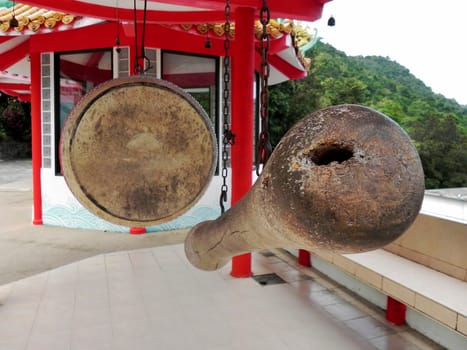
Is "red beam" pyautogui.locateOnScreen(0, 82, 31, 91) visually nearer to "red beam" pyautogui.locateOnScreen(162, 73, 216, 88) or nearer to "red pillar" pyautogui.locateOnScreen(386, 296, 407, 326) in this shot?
"red beam" pyautogui.locateOnScreen(162, 73, 216, 88)

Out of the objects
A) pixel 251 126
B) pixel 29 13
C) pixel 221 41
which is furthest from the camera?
pixel 221 41

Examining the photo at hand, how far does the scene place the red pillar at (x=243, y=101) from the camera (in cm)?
402

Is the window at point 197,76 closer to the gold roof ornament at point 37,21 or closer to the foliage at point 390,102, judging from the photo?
the gold roof ornament at point 37,21

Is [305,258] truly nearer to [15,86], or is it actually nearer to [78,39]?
[78,39]

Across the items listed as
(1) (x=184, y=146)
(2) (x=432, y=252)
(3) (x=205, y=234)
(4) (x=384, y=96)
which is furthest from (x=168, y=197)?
(4) (x=384, y=96)

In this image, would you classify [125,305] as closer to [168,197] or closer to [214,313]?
[214,313]

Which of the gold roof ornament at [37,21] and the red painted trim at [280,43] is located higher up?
the gold roof ornament at [37,21]

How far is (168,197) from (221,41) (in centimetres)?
524

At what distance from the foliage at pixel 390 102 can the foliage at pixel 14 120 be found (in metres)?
16.1

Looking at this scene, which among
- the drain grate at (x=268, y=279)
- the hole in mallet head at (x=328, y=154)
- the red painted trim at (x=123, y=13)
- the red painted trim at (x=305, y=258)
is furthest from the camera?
the red painted trim at (x=305, y=258)

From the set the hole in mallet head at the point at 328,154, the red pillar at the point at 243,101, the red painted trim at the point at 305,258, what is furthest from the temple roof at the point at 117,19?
the hole in mallet head at the point at 328,154

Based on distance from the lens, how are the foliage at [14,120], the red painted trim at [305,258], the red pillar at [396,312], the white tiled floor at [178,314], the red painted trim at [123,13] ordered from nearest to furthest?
the white tiled floor at [178,314] < the red pillar at [396,312] < the red painted trim at [123,13] < the red painted trim at [305,258] < the foliage at [14,120]

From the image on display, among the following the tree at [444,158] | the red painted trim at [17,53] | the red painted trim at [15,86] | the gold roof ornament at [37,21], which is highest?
the red painted trim at [15,86]

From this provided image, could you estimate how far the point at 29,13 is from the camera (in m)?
6.28
